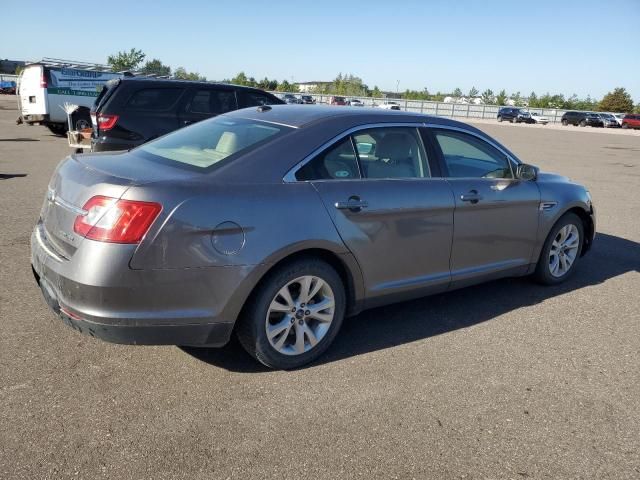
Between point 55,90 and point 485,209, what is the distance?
16.4 metres

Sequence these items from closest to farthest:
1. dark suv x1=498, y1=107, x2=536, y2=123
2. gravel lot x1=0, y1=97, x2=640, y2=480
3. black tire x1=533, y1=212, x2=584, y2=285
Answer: gravel lot x1=0, y1=97, x2=640, y2=480
black tire x1=533, y1=212, x2=584, y2=285
dark suv x1=498, y1=107, x2=536, y2=123

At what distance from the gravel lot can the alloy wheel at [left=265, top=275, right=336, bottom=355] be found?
19cm

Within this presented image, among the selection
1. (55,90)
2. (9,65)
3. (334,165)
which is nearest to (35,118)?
(55,90)

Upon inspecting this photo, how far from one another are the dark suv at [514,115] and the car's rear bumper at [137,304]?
5800cm

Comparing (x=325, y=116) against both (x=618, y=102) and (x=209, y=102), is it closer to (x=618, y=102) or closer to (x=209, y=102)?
(x=209, y=102)

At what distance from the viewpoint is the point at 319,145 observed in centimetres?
354

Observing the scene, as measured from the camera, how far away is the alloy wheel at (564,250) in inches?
205

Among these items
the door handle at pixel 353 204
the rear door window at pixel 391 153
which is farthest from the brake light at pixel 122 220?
the rear door window at pixel 391 153

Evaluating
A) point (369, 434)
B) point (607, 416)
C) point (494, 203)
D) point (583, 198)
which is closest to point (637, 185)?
point (583, 198)

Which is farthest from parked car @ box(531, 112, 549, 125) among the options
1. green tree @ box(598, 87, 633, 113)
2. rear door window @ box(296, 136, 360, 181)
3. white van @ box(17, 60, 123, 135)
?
rear door window @ box(296, 136, 360, 181)

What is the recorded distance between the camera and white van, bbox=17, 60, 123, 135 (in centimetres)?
1678

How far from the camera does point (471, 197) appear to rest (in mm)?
4223

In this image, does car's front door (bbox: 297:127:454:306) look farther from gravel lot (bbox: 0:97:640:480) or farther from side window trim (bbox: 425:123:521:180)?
gravel lot (bbox: 0:97:640:480)

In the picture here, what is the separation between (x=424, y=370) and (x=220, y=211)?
1.65 m
